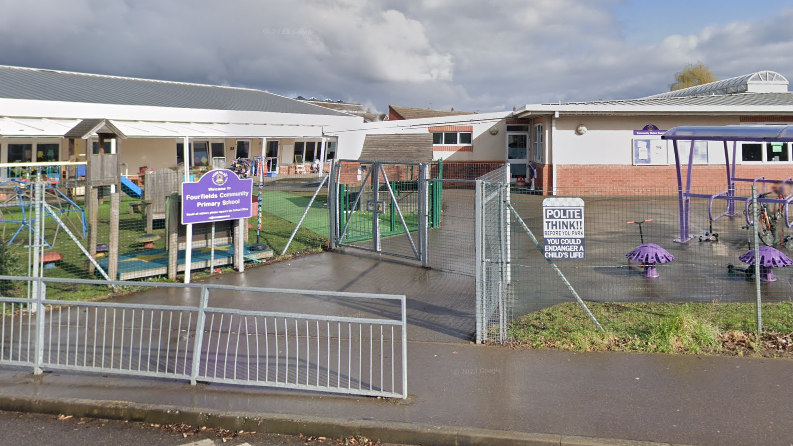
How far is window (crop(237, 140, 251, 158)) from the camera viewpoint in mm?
34750

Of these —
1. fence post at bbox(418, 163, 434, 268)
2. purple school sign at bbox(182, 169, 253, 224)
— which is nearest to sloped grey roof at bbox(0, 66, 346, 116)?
purple school sign at bbox(182, 169, 253, 224)

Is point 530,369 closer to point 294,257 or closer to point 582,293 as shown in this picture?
point 582,293

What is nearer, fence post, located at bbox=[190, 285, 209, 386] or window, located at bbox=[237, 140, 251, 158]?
fence post, located at bbox=[190, 285, 209, 386]

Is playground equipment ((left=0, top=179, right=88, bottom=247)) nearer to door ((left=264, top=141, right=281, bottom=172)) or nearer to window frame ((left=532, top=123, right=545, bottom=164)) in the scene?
door ((left=264, top=141, right=281, bottom=172))

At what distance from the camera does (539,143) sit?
2614 cm

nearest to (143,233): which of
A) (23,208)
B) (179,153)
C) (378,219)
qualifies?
(23,208)

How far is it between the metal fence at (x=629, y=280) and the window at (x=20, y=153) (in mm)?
20663

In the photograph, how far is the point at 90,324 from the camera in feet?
27.2

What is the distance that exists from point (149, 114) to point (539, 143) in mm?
16252

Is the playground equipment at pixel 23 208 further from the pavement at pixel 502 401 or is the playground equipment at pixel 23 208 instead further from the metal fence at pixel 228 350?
the pavement at pixel 502 401

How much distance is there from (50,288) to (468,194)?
1720cm

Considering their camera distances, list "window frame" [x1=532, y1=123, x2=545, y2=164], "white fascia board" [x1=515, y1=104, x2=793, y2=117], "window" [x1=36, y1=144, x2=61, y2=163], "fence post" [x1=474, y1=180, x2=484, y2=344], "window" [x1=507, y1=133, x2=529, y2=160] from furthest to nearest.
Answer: "window" [x1=507, y1=133, x2=529, y2=160]
"window frame" [x1=532, y1=123, x2=545, y2=164]
"window" [x1=36, y1=144, x2=61, y2=163]
"white fascia board" [x1=515, y1=104, x2=793, y2=117]
"fence post" [x1=474, y1=180, x2=484, y2=344]

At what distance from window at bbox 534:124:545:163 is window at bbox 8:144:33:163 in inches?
802

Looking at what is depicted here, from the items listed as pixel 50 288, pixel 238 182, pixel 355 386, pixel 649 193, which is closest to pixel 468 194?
pixel 649 193
